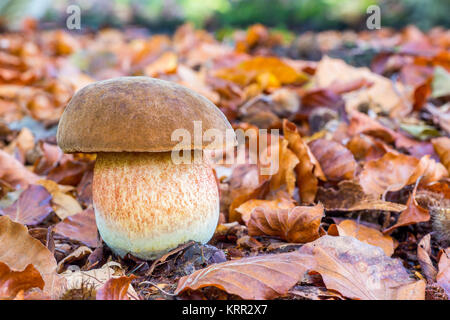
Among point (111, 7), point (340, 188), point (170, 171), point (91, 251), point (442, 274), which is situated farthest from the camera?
point (111, 7)

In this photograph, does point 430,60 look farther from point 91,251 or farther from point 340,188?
point 91,251

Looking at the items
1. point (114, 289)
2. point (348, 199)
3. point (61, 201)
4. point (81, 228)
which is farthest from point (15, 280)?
point (348, 199)

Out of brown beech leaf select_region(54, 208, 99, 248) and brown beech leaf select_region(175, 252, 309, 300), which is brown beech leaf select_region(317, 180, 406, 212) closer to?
brown beech leaf select_region(175, 252, 309, 300)

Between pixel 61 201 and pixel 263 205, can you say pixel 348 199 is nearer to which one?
pixel 263 205

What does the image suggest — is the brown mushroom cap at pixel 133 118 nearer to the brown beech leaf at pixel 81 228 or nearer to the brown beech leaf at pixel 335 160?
the brown beech leaf at pixel 81 228

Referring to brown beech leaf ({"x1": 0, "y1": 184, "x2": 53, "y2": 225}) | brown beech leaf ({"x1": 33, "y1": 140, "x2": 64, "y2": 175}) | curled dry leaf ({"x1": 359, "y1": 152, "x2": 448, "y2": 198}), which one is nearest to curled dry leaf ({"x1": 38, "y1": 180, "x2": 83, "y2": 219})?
brown beech leaf ({"x1": 0, "y1": 184, "x2": 53, "y2": 225})

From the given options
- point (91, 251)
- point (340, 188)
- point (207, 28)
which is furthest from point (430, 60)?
point (207, 28)
